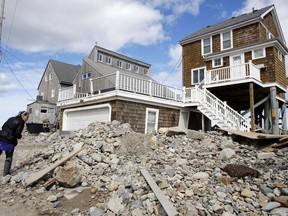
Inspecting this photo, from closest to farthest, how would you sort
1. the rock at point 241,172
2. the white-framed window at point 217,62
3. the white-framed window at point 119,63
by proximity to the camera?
the rock at point 241,172 < the white-framed window at point 217,62 < the white-framed window at point 119,63

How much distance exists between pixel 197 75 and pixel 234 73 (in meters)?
4.89

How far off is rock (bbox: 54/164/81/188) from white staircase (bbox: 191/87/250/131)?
791cm

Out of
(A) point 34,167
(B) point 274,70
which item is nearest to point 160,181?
(A) point 34,167

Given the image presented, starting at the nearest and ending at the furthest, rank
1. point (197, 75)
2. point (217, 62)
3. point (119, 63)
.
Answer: point (217, 62)
point (197, 75)
point (119, 63)

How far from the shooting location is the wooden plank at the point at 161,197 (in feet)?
11.9

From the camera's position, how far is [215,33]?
1742cm

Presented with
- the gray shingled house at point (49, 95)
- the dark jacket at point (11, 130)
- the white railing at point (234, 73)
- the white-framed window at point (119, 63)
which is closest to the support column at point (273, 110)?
the white railing at point (234, 73)

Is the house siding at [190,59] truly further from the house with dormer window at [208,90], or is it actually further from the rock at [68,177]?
the rock at [68,177]

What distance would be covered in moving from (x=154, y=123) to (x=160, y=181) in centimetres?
717

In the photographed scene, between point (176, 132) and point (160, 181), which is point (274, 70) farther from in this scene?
point (160, 181)

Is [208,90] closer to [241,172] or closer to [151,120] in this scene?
[151,120]

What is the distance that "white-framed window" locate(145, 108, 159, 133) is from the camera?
1143 centimetres

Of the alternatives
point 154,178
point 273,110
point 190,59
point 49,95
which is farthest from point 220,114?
point 49,95

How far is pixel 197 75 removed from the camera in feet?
58.5
